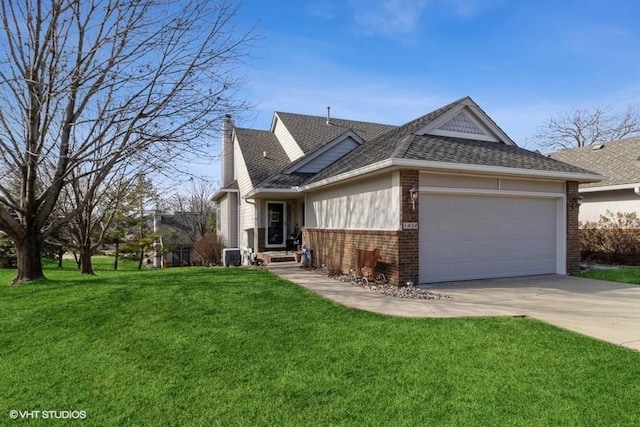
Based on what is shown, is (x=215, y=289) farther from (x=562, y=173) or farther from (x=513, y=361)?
(x=562, y=173)

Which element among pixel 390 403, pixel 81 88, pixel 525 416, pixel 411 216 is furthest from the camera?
pixel 81 88

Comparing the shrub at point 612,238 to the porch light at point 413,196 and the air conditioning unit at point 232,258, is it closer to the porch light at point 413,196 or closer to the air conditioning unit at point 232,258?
the porch light at point 413,196

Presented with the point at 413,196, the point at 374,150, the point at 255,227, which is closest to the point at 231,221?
the point at 255,227

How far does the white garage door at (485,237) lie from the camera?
29.5 feet

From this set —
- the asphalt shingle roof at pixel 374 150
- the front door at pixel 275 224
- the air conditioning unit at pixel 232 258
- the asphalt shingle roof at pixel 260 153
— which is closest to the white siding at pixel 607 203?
the asphalt shingle roof at pixel 374 150

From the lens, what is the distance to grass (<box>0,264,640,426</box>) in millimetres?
3236

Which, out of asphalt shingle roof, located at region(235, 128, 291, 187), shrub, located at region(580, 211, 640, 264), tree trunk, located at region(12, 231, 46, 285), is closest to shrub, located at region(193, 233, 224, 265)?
asphalt shingle roof, located at region(235, 128, 291, 187)

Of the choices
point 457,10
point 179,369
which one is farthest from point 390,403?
point 457,10

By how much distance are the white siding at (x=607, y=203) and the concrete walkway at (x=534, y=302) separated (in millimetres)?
6202

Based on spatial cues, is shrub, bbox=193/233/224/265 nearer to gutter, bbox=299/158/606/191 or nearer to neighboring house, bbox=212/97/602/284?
neighboring house, bbox=212/97/602/284

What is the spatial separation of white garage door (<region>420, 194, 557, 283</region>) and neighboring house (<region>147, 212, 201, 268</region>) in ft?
76.2

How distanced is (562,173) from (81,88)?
12280 millimetres

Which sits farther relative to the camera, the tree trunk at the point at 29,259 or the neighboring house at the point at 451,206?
the tree trunk at the point at 29,259

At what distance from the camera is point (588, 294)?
25.4 ft
